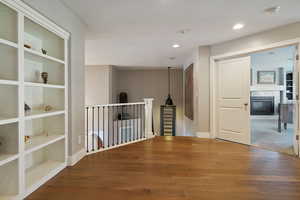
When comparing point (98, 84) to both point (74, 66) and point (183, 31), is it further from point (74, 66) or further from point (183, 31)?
point (183, 31)

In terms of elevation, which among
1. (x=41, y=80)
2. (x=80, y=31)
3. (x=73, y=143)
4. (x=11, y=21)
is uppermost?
(x=80, y=31)

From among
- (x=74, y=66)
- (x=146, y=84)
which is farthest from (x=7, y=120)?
(x=146, y=84)

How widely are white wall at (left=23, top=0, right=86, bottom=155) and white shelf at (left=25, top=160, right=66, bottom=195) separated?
0.28 meters

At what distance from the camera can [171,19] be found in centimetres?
305

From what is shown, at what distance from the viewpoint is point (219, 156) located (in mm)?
3297

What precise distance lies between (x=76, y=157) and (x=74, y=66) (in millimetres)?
1460

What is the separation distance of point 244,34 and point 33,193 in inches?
174

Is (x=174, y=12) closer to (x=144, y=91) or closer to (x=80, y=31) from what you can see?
(x=80, y=31)

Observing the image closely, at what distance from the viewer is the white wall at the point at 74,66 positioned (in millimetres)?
2504

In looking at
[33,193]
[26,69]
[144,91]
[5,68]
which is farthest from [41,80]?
[144,91]

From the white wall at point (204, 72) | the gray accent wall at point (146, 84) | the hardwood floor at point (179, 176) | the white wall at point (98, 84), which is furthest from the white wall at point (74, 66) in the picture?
the gray accent wall at point (146, 84)

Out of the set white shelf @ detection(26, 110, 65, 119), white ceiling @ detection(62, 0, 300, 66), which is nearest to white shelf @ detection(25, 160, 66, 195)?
white shelf @ detection(26, 110, 65, 119)

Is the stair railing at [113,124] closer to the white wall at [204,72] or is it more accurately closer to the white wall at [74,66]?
the white wall at [204,72]

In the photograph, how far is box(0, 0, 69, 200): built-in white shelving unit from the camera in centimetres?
183
